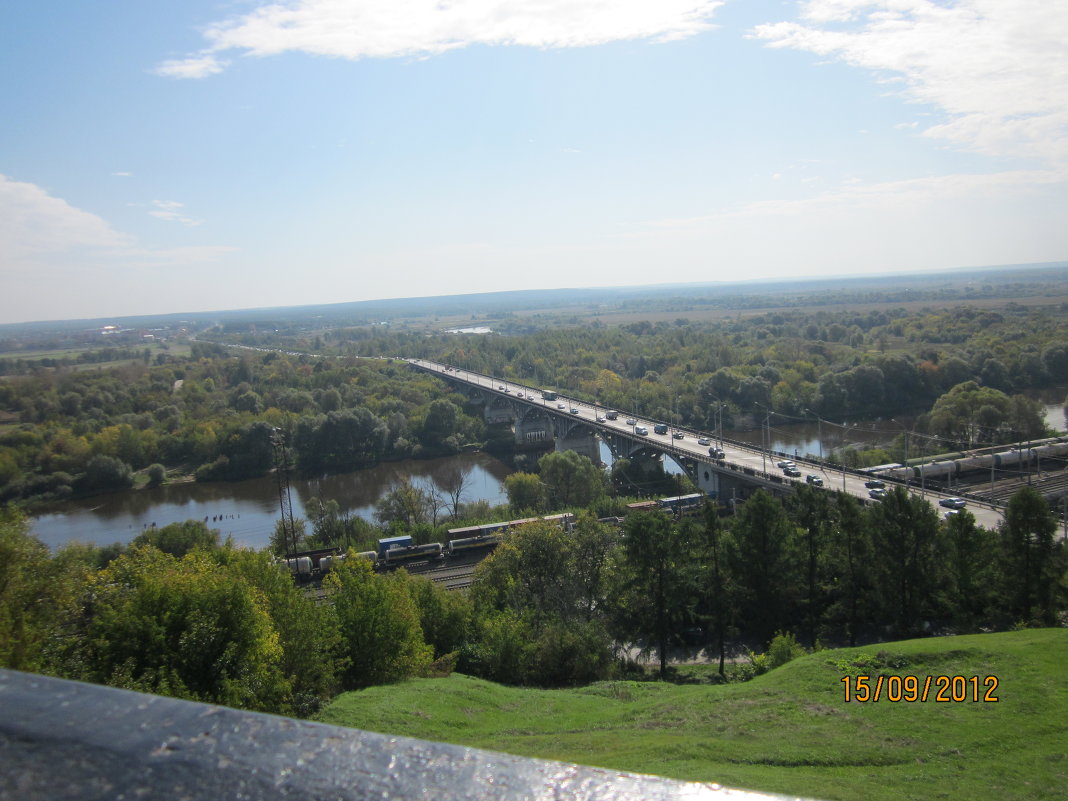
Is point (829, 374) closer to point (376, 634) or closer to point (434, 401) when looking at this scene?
point (434, 401)

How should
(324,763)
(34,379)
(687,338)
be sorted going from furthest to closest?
(687,338) → (34,379) → (324,763)

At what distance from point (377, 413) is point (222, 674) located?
42186 millimetres

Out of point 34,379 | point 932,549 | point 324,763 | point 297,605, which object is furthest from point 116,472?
point 324,763

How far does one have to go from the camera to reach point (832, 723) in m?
8.71

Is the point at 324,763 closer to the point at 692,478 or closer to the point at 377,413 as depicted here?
the point at 692,478

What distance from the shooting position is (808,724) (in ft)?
28.7

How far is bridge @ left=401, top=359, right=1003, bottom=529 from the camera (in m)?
27.7

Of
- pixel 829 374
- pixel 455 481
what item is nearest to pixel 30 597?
pixel 455 481

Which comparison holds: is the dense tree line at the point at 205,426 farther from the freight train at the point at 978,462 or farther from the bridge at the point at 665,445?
the freight train at the point at 978,462

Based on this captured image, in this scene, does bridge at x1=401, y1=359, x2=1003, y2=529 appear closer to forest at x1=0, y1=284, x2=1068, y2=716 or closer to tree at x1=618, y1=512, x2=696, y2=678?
forest at x1=0, y1=284, x2=1068, y2=716

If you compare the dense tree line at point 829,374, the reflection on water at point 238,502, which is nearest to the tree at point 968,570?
the dense tree line at point 829,374

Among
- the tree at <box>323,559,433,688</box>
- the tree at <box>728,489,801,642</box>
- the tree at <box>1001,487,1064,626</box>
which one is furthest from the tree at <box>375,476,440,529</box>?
the tree at <box>1001,487,1064,626</box>

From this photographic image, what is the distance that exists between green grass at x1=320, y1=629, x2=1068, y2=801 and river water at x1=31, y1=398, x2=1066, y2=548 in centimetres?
2047
